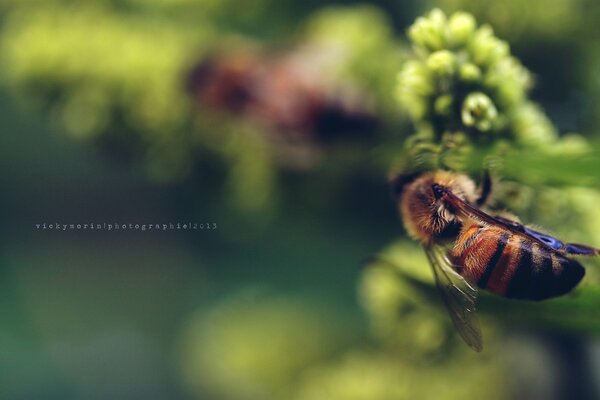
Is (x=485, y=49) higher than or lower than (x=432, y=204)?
higher

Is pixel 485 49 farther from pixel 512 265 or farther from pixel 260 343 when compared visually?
pixel 260 343

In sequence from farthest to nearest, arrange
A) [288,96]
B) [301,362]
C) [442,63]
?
1. [301,362]
2. [288,96]
3. [442,63]

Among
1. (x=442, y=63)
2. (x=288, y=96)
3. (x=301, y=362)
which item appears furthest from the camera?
(x=301, y=362)

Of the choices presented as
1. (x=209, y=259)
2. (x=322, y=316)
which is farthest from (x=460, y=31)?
(x=209, y=259)

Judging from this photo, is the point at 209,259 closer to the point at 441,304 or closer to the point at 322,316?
the point at 322,316

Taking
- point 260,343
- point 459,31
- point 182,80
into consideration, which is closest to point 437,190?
point 459,31

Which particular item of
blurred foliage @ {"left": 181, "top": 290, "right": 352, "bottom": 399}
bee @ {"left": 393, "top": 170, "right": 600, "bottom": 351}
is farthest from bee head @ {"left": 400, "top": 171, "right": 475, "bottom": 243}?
blurred foliage @ {"left": 181, "top": 290, "right": 352, "bottom": 399}

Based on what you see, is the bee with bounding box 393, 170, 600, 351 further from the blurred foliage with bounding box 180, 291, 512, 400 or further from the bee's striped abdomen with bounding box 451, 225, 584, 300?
the blurred foliage with bounding box 180, 291, 512, 400
